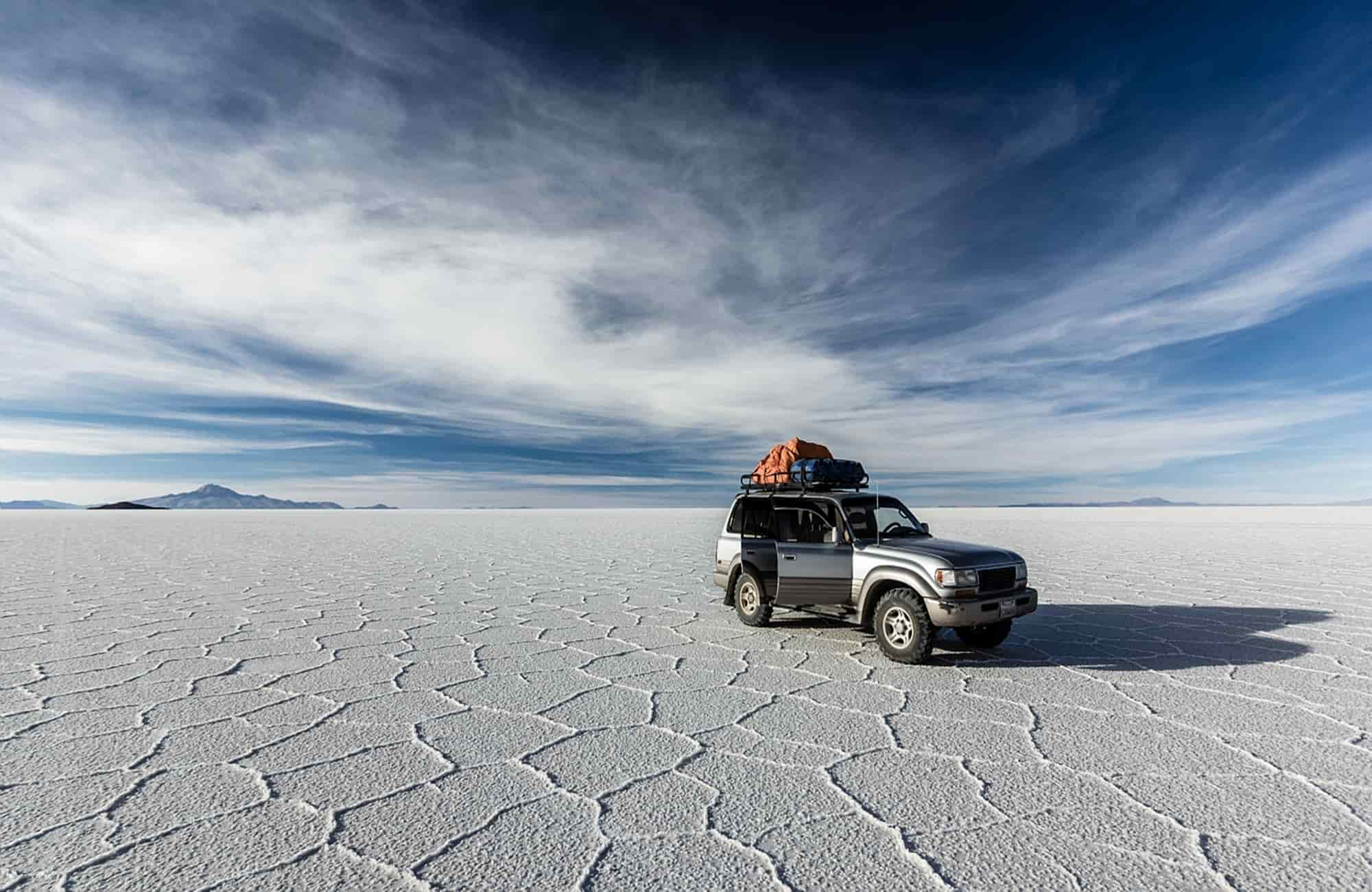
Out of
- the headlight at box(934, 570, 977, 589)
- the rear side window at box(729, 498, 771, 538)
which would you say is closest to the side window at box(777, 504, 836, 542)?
the rear side window at box(729, 498, 771, 538)

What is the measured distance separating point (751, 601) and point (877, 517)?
1.78m

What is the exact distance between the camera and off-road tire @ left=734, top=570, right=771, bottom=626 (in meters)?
8.41

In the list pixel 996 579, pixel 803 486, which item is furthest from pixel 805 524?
pixel 996 579

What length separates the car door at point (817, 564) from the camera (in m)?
7.67

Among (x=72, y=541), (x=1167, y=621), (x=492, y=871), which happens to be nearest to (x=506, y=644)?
(x=492, y=871)

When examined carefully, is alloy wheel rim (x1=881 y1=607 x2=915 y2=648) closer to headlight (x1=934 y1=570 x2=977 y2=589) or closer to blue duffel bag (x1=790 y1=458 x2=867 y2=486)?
headlight (x1=934 y1=570 x2=977 y2=589)

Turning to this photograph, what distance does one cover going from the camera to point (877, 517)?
820 centimetres

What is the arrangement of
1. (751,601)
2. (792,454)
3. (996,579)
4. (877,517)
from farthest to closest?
(792,454) < (751,601) < (877,517) < (996,579)

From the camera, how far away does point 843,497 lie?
26.5 ft

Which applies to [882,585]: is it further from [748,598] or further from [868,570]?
[748,598]

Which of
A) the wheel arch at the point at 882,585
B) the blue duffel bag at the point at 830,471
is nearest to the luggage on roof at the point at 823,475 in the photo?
the blue duffel bag at the point at 830,471

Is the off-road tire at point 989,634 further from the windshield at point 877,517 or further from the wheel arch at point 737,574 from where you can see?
the wheel arch at point 737,574

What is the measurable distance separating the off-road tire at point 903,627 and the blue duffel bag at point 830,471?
6.85ft

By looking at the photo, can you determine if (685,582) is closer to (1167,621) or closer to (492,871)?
(1167,621)
